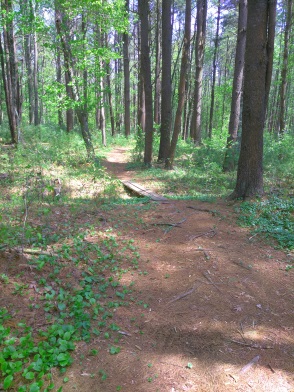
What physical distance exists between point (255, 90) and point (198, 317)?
5649 millimetres

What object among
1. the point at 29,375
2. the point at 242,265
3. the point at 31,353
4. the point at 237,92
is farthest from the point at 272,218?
the point at 237,92

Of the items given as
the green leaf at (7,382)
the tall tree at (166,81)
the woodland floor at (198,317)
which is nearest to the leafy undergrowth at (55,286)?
the green leaf at (7,382)

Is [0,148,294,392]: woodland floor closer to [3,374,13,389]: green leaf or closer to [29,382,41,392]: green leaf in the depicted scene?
[29,382,41,392]: green leaf

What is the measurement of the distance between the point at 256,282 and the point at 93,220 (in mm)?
3461

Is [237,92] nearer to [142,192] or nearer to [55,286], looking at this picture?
[142,192]

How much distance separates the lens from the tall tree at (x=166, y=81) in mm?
12375

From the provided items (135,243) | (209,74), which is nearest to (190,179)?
(135,243)

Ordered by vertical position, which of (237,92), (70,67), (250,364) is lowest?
(250,364)

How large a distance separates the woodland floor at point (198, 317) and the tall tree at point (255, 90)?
5.27 feet

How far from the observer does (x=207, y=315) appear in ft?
12.9

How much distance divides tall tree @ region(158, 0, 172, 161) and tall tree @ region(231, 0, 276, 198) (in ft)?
19.8

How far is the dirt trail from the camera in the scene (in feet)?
9.77

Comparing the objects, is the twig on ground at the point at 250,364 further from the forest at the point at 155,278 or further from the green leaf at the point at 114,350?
the green leaf at the point at 114,350

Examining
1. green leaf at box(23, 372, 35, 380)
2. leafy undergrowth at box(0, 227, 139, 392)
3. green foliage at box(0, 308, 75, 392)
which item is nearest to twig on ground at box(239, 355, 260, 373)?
leafy undergrowth at box(0, 227, 139, 392)
